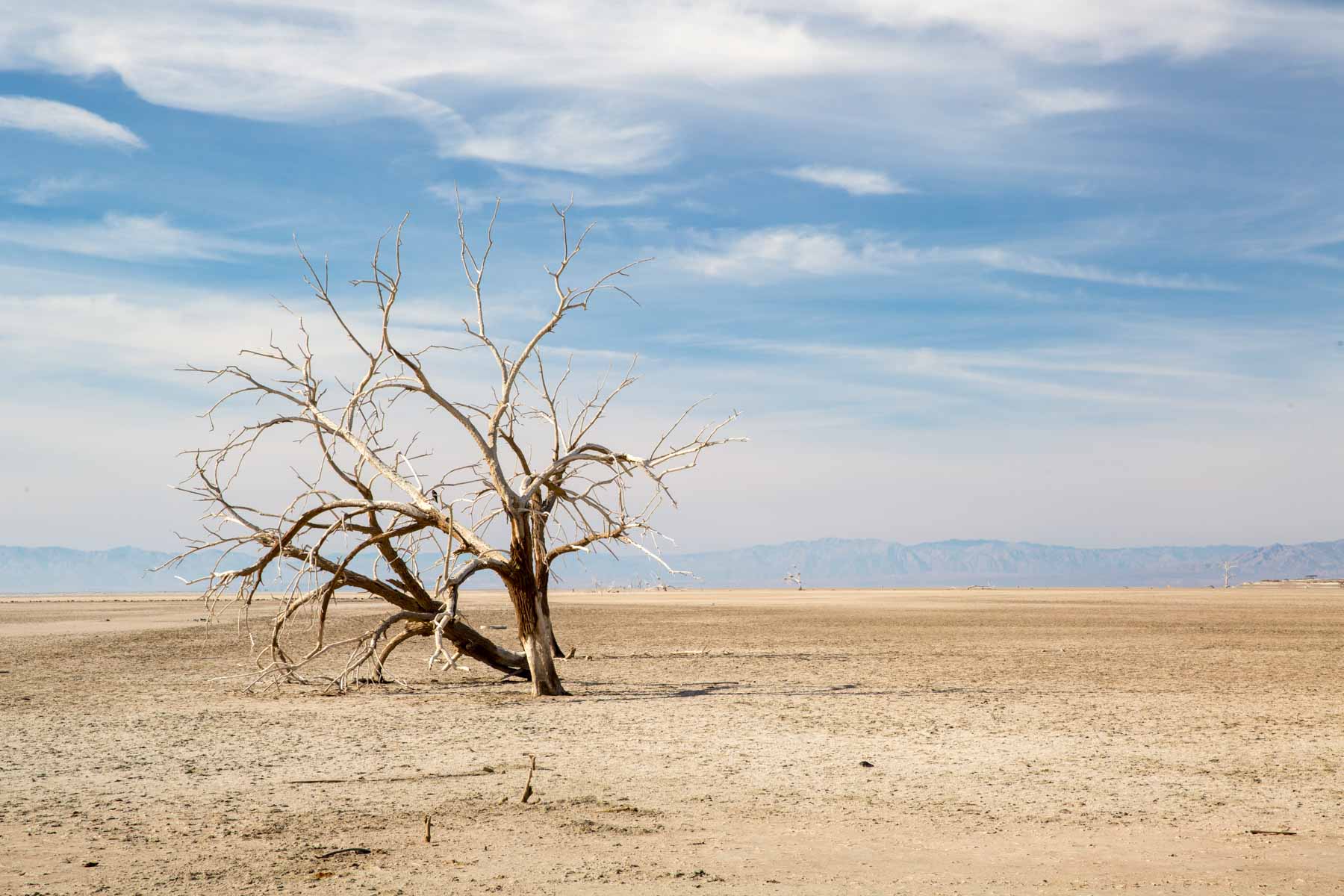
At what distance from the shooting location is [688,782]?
363 inches

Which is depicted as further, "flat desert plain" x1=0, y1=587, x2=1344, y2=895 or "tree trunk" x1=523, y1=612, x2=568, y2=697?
"tree trunk" x1=523, y1=612, x2=568, y2=697

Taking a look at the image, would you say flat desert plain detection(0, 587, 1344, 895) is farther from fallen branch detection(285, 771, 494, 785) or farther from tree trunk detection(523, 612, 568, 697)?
tree trunk detection(523, 612, 568, 697)

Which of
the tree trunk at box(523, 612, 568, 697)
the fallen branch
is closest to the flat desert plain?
the fallen branch

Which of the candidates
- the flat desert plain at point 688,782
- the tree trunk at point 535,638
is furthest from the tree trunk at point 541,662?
the flat desert plain at point 688,782

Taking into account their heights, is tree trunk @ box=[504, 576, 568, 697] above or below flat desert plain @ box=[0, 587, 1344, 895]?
above

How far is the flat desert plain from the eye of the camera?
6.52 metres

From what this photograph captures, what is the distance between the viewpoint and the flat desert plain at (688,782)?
6.52m

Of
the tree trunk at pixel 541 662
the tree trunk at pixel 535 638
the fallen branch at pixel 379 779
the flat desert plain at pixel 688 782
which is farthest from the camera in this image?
the tree trunk at pixel 541 662

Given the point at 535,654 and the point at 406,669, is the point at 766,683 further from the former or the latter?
the point at 406,669

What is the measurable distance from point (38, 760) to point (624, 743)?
5122 millimetres

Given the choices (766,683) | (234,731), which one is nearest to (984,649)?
(766,683)

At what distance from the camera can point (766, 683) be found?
A: 1695cm

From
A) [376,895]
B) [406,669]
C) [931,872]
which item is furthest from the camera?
[406,669]

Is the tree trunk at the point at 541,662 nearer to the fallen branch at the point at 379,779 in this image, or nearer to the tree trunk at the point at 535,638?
the tree trunk at the point at 535,638
